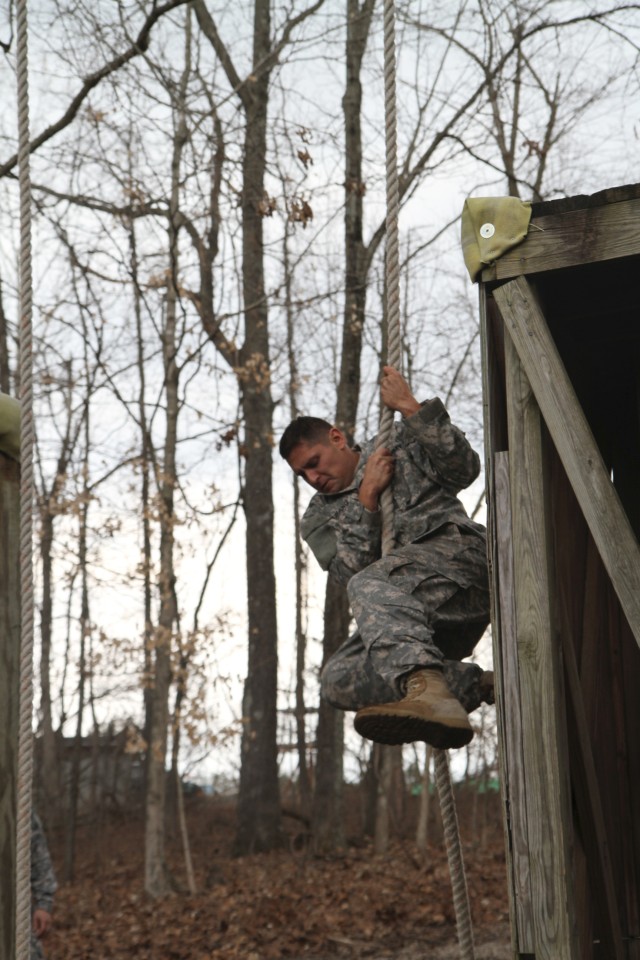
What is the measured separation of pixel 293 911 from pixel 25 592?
815cm

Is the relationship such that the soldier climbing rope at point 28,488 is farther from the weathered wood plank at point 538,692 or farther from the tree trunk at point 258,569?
the tree trunk at point 258,569

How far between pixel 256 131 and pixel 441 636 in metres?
11.8

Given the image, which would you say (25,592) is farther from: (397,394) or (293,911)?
(293,911)

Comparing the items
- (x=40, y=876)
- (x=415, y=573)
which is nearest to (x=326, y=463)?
(x=415, y=573)

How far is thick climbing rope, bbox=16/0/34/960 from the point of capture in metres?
2.94

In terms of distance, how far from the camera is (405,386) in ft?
13.4

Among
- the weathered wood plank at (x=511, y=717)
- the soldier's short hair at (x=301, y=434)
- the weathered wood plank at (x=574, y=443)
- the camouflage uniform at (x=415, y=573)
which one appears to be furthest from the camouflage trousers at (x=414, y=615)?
the weathered wood plank at (x=574, y=443)

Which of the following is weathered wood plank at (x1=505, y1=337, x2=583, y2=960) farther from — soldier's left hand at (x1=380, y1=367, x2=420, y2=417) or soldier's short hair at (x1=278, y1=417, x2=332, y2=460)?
soldier's short hair at (x1=278, y1=417, x2=332, y2=460)

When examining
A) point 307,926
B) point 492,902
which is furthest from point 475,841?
point 307,926

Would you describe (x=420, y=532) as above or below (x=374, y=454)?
below

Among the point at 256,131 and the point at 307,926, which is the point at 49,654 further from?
the point at 307,926

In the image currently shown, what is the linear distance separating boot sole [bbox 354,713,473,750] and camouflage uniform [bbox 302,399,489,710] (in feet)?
0.63

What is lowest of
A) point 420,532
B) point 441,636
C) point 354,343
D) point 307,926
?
point 307,926

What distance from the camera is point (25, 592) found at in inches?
121
